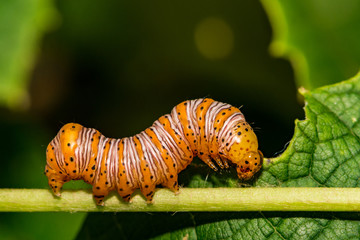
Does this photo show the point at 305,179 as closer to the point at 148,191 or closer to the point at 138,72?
the point at 148,191

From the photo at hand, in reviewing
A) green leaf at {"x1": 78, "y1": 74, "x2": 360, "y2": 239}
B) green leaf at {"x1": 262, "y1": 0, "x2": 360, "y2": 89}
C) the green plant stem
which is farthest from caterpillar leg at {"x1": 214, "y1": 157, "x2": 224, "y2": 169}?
green leaf at {"x1": 262, "y1": 0, "x2": 360, "y2": 89}

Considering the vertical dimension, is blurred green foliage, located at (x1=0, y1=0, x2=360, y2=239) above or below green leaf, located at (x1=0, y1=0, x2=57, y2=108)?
below

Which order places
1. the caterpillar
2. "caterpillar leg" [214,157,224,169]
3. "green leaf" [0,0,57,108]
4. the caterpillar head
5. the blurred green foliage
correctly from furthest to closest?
the blurred green foliage
"green leaf" [0,0,57,108]
"caterpillar leg" [214,157,224,169]
the caterpillar
the caterpillar head

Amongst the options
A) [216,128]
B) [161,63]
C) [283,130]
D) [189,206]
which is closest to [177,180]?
[189,206]

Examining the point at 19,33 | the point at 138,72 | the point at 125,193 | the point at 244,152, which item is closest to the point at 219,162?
the point at 244,152

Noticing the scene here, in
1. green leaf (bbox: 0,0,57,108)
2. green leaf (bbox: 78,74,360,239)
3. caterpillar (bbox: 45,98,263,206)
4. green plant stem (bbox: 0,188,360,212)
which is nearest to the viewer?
green plant stem (bbox: 0,188,360,212)

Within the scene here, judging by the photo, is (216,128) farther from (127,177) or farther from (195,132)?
(127,177)

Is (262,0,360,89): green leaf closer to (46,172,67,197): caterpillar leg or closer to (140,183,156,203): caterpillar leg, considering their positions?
(140,183,156,203): caterpillar leg
